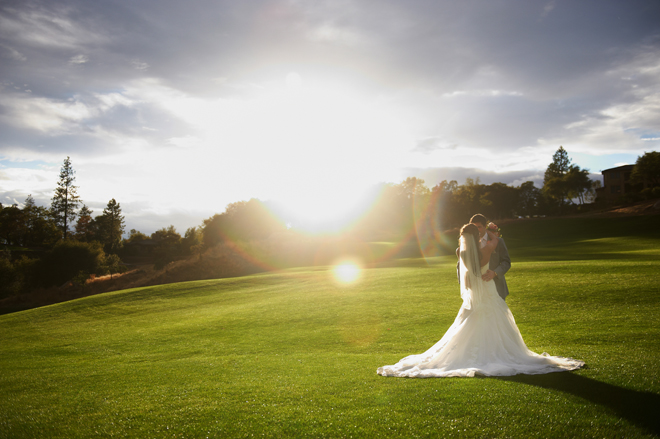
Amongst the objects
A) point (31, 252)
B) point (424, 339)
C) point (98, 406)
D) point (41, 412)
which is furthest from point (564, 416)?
point (31, 252)

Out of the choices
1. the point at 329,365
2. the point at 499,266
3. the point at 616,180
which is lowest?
the point at 329,365

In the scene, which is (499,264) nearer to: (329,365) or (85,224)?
(329,365)

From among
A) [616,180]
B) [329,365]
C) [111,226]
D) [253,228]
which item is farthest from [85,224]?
[616,180]

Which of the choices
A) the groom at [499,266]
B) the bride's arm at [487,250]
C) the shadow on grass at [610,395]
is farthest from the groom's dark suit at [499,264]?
the shadow on grass at [610,395]

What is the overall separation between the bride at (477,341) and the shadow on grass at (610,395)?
56 centimetres

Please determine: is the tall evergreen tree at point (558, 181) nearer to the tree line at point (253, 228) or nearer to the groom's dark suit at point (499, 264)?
the tree line at point (253, 228)

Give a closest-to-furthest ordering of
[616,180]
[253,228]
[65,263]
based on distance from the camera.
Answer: [65,263] → [253,228] → [616,180]

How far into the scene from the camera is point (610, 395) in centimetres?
593

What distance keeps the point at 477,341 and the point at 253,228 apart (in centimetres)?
6754

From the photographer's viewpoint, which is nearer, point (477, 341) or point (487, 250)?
point (477, 341)

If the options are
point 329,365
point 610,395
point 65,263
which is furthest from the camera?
point 65,263

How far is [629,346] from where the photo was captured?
31.0ft

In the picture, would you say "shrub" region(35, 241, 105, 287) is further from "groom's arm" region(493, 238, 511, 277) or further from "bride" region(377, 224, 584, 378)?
"groom's arm" region(493, 238, 511, 277)

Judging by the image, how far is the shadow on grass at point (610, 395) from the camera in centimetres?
521
